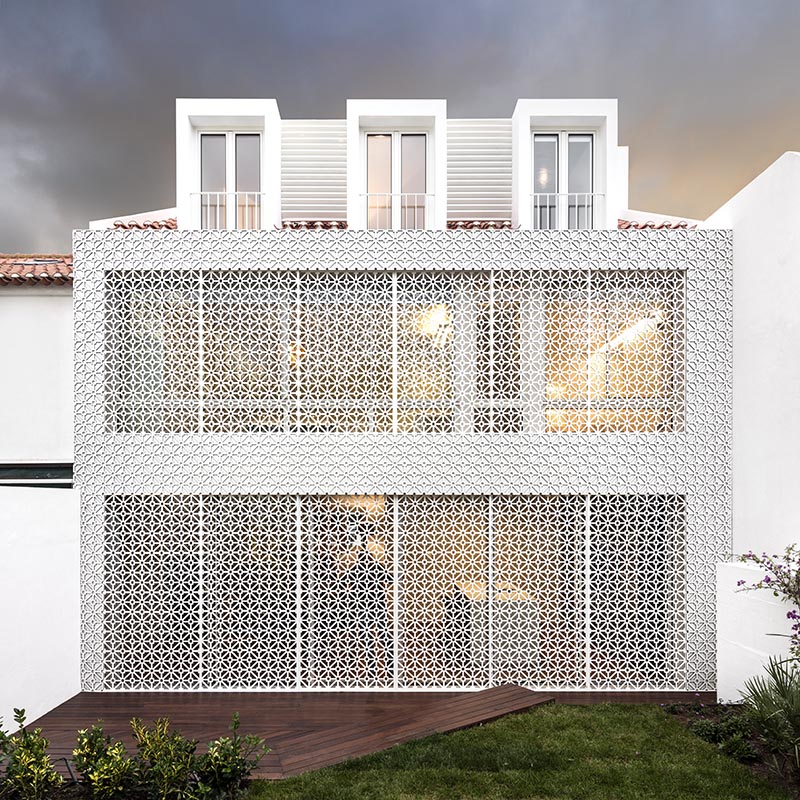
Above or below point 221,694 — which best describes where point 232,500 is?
above

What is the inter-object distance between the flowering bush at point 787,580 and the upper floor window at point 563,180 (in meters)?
4.45

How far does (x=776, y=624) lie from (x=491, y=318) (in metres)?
3.83

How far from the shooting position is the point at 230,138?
7.39 meters

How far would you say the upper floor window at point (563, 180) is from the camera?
7.39 m

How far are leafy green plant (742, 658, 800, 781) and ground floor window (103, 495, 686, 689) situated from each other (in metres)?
1.64

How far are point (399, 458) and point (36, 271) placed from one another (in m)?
5.46

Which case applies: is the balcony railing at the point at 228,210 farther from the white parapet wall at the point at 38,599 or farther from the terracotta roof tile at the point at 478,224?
the white parapet wall at the point at 38,599

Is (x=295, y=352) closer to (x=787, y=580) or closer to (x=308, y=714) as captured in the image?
(x=308, y=714)

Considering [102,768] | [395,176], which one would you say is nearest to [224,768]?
[102,768]

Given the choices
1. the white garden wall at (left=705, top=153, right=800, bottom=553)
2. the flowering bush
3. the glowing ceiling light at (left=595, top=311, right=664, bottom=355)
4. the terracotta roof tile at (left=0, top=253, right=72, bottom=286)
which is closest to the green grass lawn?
the flowering bush

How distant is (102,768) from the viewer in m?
3.73

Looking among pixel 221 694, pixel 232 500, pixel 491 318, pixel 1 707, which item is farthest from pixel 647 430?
pixel 1 707

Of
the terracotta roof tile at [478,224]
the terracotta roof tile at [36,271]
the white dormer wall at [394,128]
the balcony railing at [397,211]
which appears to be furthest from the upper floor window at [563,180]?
the terracotta roof tile at [36,271]

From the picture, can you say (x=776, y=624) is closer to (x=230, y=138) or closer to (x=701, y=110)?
(x=230, y=138)
